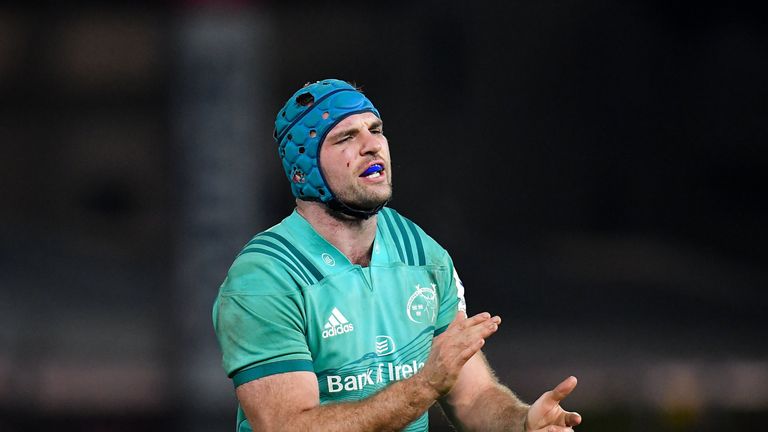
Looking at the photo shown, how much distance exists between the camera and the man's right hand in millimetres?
3908

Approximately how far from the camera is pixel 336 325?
427 cm

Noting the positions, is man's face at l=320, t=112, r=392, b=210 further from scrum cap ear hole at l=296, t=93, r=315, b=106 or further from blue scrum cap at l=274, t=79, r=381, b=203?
scrum cap ear hole at l=296, t=93, r=315, b=106

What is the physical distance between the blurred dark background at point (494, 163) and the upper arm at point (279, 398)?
780 centimetres

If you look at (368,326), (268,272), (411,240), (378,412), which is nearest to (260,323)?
(268,272)

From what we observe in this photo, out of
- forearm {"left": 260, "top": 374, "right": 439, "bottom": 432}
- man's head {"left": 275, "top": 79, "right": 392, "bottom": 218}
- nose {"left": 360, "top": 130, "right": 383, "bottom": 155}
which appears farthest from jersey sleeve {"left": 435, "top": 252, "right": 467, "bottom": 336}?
forearm {"left": 260, "top": 374, "right": 439, "bottom": 432}

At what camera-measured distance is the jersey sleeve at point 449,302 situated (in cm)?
465

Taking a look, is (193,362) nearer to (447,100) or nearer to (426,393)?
(447,100)

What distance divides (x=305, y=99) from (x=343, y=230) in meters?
0.49

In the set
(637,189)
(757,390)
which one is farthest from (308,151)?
(637,189)

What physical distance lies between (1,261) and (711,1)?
8.48 meters

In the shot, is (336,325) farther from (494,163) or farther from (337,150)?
(494,163)

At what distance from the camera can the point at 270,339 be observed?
13.5 feet

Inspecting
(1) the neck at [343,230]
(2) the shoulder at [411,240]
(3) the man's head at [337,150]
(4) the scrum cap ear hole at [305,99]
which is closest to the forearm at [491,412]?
(2) the shoulder at [411,240]

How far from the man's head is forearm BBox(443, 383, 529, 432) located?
31.6 inches
